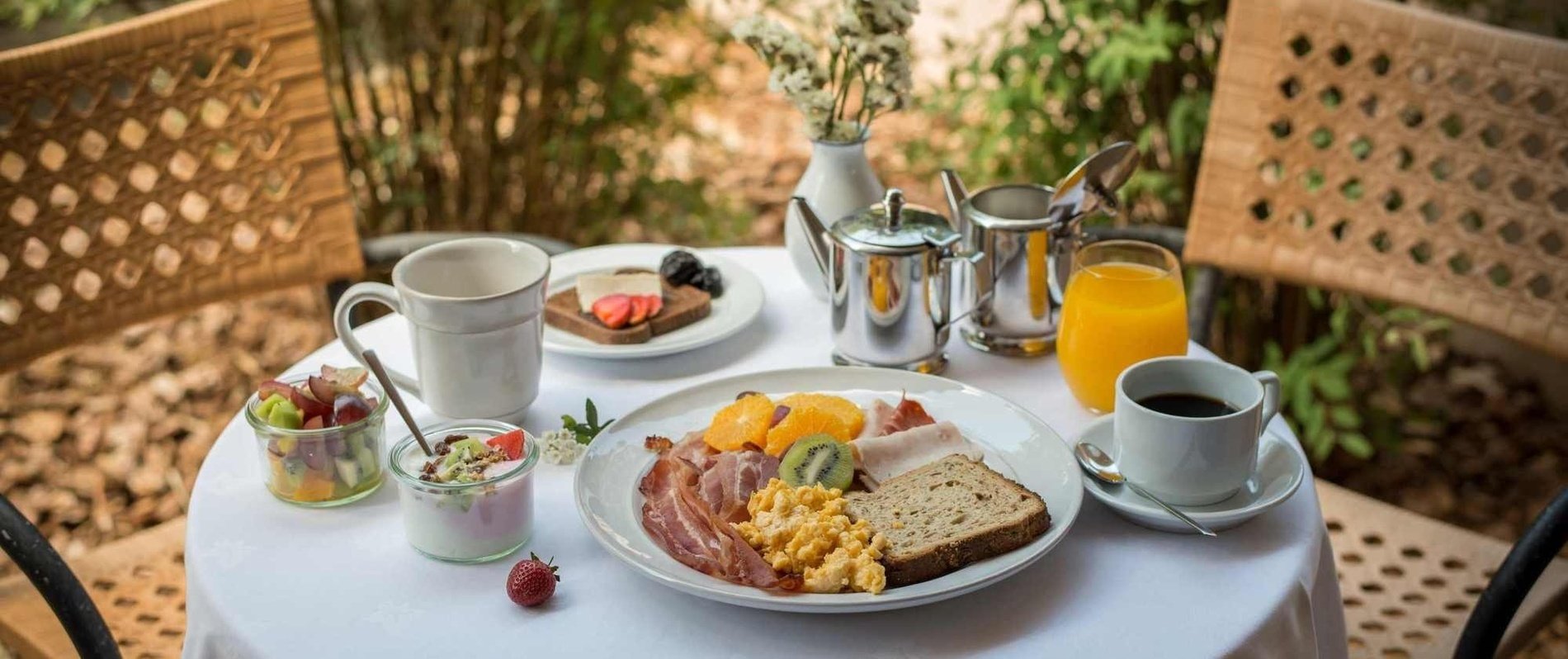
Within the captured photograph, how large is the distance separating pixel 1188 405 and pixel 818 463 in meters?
0.36

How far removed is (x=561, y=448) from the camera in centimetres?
144

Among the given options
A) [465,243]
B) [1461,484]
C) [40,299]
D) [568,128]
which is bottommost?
[1461,484]

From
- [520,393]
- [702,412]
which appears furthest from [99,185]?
[702,412]

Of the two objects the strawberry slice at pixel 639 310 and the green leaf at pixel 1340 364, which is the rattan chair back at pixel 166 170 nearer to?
the strawberry slice at pixel 639 310

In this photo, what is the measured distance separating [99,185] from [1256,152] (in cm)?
175

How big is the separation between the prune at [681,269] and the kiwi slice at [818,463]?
517mm

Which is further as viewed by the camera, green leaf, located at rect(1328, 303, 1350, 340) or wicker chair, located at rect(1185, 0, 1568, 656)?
green leaf, located at rect(1328, 303, 1350, 340)

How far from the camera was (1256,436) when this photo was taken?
129cm

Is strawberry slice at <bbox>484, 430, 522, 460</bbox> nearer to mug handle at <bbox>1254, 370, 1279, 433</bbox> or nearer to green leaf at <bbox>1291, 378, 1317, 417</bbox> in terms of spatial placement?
mug handle at <bbox>1254, 370, 1279, 433</bbox>

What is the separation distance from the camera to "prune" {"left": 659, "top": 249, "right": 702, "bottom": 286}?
180 cm

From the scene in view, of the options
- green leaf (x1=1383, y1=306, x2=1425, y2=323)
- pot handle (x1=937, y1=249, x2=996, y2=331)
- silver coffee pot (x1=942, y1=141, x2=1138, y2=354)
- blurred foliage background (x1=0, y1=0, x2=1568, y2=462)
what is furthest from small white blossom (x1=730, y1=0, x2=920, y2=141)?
green leaf (x1=1383, y1=306, x2=1425, y2=323)

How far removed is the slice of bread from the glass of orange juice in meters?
0.24

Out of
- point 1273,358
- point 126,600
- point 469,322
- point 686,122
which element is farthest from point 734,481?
point 686,122

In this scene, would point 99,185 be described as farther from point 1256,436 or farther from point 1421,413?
point 1421,413
